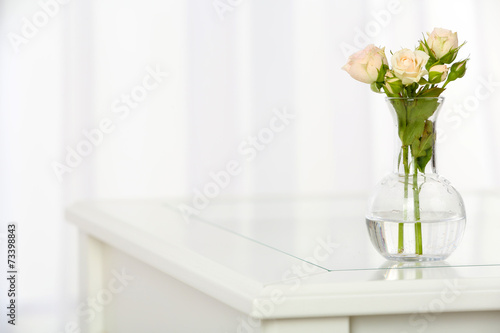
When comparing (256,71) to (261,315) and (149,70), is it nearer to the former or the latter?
(149,70)

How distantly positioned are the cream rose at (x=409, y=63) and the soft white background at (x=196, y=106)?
6.89 feet

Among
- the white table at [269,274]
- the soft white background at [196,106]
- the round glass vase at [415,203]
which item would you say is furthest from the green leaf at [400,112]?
the soft white background at [196,106]

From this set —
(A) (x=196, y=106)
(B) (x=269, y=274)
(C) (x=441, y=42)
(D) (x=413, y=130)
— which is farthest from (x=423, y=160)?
(A) (x=196, y=106)

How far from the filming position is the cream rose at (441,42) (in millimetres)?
864

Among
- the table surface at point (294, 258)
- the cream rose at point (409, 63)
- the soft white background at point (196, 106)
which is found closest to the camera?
the table surface at point (294, 258)

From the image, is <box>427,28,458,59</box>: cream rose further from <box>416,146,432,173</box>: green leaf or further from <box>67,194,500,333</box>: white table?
<box>67,194,500,333</box>: white table

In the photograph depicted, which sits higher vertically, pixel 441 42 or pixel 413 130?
pixel 441 42

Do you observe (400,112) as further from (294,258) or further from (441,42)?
(294,258)

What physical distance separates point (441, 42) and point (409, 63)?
0.21ft

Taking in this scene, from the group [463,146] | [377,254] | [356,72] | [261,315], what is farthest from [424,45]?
[463,146]

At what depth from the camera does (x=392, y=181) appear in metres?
0.89

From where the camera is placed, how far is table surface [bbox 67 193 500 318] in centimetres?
73

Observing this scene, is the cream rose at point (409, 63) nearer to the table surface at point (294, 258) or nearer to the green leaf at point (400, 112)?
the green leaf at point (400, 112)

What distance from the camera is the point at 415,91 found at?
89cm
